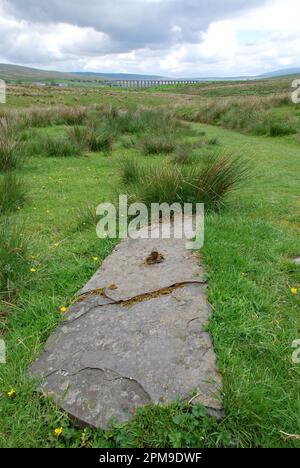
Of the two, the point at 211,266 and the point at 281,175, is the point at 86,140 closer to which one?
the point at 281,175

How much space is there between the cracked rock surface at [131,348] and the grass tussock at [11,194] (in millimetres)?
2596

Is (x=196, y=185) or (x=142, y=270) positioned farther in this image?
(x=196, y=185)

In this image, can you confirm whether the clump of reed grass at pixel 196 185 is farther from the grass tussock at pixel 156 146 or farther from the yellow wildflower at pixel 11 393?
the grass tussock at pixel 156 146

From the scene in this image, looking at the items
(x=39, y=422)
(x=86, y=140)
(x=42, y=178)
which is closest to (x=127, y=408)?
(x=39, y=422)

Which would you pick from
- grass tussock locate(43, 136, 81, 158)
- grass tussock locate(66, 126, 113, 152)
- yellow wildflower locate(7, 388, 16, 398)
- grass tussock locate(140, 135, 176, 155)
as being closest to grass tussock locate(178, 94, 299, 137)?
grass tussock locate(140, 135, 176, 155)

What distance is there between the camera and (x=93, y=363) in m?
2.10

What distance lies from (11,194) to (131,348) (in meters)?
3.75

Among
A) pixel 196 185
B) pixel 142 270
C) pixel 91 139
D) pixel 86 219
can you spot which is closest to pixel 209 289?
pixel 142 270

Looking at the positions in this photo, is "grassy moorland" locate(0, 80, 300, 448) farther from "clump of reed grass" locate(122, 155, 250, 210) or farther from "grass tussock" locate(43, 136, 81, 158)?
"grass tussock" locate(43, 136, 81, 158)

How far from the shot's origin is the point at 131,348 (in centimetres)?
217

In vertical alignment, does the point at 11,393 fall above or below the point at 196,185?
below

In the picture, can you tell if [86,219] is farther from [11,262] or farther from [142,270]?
[142,270]

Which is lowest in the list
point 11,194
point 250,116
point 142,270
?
point 142,270

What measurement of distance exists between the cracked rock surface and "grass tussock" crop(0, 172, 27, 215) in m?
2.60
